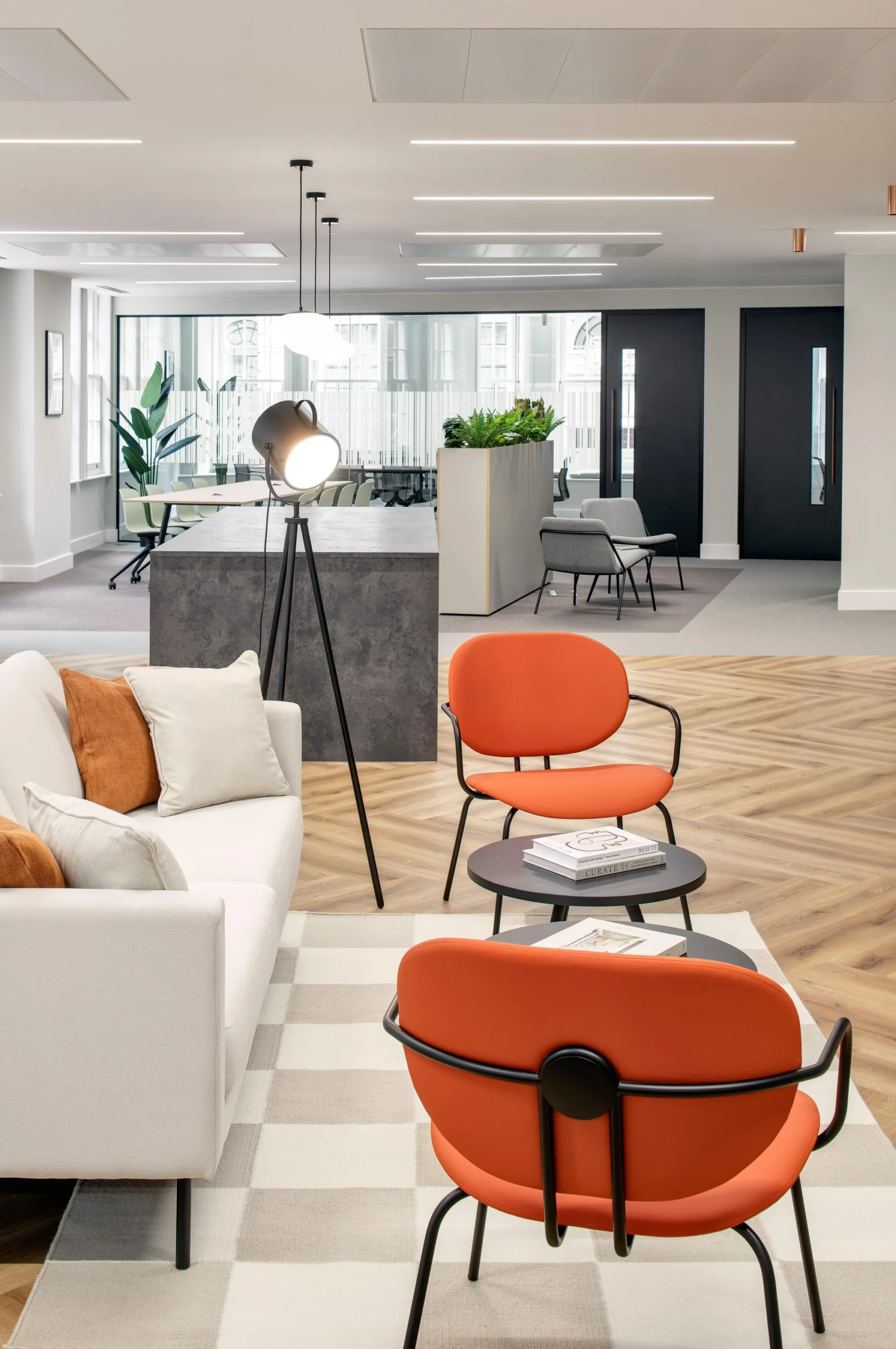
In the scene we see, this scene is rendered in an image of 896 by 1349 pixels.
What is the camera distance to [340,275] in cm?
1241

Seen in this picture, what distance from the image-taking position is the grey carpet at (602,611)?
940 cm

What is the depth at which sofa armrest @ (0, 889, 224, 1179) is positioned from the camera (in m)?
2.13

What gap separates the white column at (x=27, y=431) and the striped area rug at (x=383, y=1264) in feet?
32.1

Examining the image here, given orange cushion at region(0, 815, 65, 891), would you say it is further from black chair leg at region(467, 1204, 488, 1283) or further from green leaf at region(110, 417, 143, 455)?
green leaf at region(110, 417, 143, 455)

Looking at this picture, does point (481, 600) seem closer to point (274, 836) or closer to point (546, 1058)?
point (274, 836)

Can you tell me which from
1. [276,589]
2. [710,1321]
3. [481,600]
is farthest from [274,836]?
[481,600]

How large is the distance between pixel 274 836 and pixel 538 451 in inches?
330

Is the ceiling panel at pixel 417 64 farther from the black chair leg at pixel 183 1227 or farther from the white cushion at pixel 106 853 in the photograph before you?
the black chair leg at pixel 183 1227

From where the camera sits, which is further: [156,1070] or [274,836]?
[274,836]

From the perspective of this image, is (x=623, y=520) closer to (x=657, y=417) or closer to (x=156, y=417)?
(x=657, y=417)

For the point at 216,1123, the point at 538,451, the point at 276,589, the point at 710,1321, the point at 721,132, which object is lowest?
the point at 710,1321

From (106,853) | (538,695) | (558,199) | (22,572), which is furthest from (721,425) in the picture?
(106,853)

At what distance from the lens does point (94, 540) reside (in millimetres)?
14320

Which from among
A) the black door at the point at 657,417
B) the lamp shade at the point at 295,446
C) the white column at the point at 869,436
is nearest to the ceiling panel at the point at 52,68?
the lamp shade at the point at 295,446
